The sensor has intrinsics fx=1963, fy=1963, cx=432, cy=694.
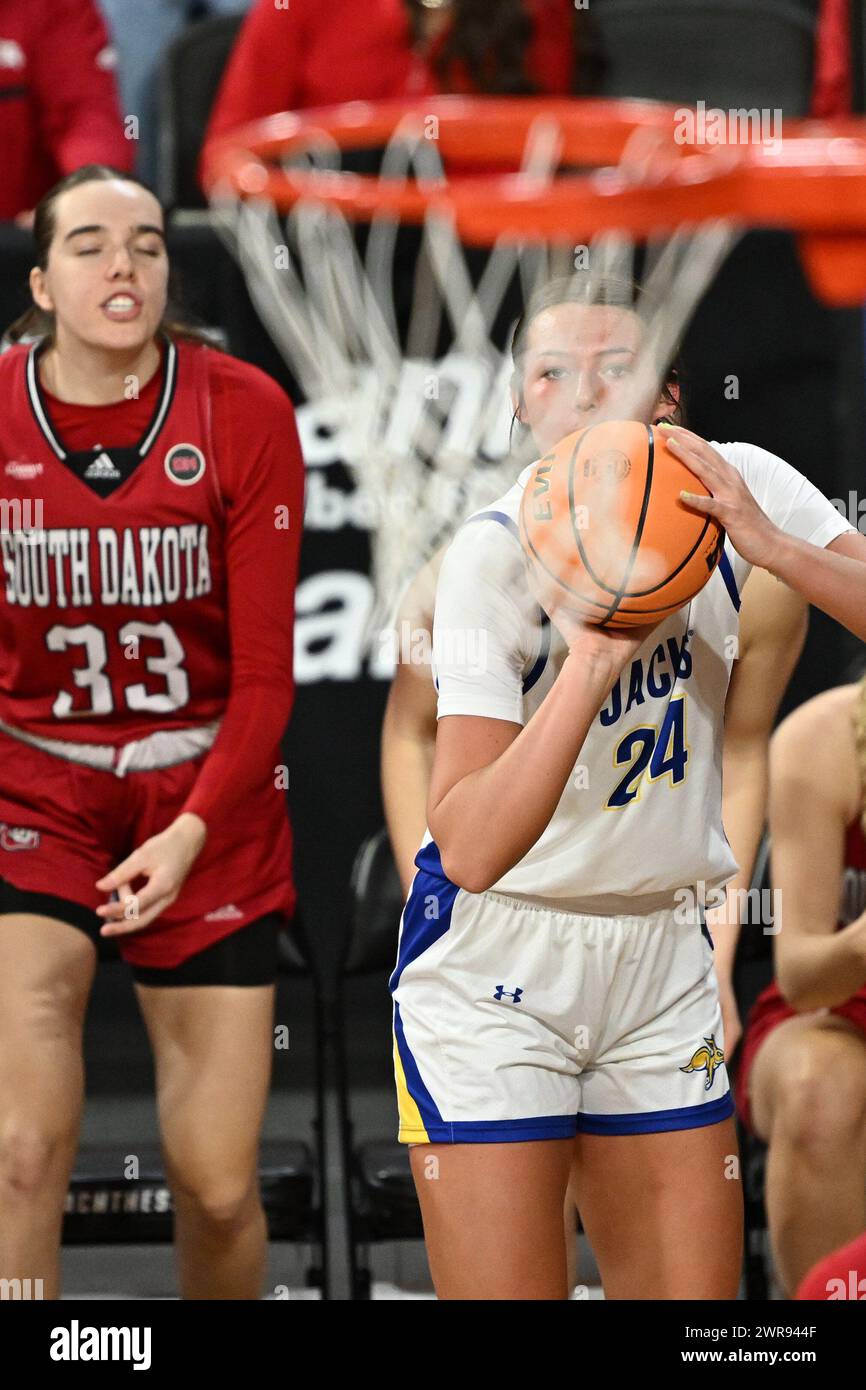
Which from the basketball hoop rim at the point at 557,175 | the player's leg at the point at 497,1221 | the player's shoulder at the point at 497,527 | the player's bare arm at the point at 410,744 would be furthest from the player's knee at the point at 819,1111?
the basketball hoop rim at the point at 557,175

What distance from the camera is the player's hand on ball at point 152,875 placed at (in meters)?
3.03

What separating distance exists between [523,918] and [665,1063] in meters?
0.24

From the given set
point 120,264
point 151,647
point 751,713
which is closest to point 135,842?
point 151,647

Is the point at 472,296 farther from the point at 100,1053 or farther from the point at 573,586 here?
the point at 573,586

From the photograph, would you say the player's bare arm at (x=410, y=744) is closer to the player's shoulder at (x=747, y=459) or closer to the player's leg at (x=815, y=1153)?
the player's shoulder at (x=747, y=459)

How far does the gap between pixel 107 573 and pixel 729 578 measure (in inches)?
45.3

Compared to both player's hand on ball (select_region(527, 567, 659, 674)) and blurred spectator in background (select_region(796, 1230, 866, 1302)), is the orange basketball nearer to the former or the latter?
player's hand on ball (select_region(527, 567, 659, 674))

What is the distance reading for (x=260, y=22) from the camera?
4.63 metres

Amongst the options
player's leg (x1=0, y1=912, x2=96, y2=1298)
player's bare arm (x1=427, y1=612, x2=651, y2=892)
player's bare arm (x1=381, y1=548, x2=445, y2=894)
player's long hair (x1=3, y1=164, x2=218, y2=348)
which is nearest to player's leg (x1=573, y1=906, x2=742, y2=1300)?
player's bare arm (x1=427, y1=612, x2=651, y2=892)

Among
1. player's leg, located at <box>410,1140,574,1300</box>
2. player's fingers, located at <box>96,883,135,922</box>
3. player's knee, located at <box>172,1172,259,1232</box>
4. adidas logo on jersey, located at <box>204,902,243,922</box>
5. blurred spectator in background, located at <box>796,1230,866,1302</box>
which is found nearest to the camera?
blurred spectator in background, located at <box>796,1230,866,1302</box>

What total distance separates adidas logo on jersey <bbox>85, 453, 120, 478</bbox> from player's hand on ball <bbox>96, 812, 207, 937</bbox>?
0.56 meters

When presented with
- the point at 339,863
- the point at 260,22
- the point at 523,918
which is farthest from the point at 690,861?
the point at 260,22

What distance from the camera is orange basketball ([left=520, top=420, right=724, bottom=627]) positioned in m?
2.12

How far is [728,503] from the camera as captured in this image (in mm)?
2172
